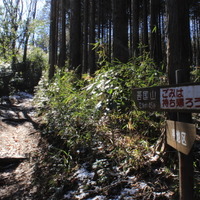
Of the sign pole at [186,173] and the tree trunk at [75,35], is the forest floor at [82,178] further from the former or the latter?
the tree trunk at [75,35]

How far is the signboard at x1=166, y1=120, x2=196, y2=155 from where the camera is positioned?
135 centimetres

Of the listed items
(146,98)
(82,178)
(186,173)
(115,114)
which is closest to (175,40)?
(146,98)

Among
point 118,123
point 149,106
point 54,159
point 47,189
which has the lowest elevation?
point 47,189

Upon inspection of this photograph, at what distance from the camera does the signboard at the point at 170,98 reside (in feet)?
4.31

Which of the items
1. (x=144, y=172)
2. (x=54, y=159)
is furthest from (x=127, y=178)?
(x=54, y=159)

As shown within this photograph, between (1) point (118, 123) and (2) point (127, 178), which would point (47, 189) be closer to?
(2) point (127, 178)

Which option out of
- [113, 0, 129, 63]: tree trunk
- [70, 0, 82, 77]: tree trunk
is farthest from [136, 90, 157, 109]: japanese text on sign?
[70, 0, 82, 77]: tree trunk

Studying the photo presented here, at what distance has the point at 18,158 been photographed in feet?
12.4

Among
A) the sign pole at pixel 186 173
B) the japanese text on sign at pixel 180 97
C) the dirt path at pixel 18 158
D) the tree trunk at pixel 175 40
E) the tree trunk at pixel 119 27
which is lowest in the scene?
the dirt path at pixel 18 158

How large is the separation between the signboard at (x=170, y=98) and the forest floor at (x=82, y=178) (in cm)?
96

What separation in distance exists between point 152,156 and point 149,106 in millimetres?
1029

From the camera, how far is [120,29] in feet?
14.0

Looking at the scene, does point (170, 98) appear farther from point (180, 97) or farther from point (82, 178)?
point (82, 178)

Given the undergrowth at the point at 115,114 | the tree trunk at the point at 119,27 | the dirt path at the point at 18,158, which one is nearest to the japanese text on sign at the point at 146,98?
the undergrowth at the point at 115,114
